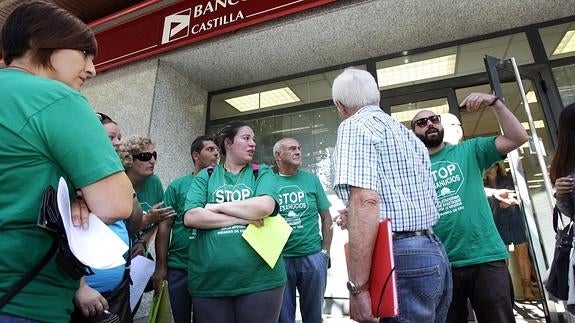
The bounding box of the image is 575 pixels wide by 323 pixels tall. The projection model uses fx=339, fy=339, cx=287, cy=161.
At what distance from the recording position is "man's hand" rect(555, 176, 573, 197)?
1.94 meters

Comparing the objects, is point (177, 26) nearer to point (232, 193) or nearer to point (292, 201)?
point (292, 201)

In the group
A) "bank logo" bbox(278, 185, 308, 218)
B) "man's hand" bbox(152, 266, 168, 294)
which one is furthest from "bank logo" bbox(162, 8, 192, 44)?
"man's hand" bbox(152, 266, 168, 294)

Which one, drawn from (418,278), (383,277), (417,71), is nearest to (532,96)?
(417,71)

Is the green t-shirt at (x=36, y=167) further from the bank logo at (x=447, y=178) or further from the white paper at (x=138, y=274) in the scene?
the bank logo at (x=447, y=178)

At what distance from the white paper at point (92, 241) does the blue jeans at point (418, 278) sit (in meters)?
0.95

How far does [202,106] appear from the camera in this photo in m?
5.18

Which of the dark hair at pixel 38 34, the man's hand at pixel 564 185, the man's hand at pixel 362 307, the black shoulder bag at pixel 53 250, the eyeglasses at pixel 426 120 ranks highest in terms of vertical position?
the eyeglasses at pixel 426 120

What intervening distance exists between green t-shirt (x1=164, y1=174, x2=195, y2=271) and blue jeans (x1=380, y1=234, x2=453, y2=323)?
1706 mm

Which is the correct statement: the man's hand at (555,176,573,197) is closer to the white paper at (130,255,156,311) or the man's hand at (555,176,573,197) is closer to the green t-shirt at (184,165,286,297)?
the green t-shirt at (184,165,286,297)

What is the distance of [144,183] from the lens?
2520 mm

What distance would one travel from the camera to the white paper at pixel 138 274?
5.97 ft

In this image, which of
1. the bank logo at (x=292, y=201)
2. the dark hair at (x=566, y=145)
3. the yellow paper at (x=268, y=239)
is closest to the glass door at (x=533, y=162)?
the dark hair at (x=566, y=145)

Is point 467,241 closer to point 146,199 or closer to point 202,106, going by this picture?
point 146,199

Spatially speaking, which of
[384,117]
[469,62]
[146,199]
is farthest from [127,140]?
[469,62]
